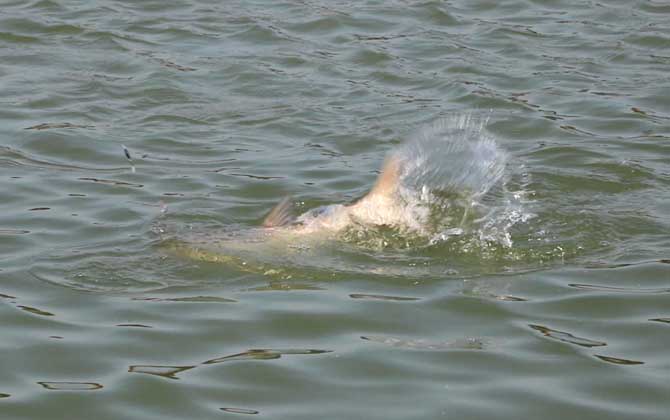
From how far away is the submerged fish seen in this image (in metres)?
6.65

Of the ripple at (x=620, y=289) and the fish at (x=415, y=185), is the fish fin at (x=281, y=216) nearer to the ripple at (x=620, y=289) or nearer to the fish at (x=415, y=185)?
the fish at (x=415, y=185)

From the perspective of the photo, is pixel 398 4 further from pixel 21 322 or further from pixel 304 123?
pixel 21 322

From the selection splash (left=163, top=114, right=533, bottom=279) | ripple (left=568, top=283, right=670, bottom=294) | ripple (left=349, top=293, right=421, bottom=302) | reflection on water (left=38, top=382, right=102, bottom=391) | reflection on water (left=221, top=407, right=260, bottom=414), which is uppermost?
splash (left=163, top=114, right=533, bottom=279)

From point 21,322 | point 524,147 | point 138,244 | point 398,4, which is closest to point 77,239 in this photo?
point 138,244

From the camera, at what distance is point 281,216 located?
6.98m

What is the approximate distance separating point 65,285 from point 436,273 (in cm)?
187

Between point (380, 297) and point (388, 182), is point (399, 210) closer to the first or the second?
point (388, 182)

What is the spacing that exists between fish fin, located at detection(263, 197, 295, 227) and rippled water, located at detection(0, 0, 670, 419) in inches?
9.1

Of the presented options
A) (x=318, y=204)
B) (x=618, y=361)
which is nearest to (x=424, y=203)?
(x=318, y=204)

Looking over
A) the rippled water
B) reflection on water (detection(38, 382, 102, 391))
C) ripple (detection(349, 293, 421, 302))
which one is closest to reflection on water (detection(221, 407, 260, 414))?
the rippled water

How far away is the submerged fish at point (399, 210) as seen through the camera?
262 inches

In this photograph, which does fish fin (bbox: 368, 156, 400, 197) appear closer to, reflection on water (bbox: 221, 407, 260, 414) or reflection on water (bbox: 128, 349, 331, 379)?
reflection on water (bbox: 128, 349, 331, 379)

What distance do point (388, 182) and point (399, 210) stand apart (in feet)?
0.56

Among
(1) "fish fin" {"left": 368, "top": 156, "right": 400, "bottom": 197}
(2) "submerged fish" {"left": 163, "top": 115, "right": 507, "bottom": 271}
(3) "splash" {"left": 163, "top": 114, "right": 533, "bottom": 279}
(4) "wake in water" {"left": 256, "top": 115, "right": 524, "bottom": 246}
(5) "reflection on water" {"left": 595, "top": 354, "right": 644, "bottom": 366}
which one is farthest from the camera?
(1) "fish fin" {"left": 368, "top": 156, "right": 400, "bottom": 197}
